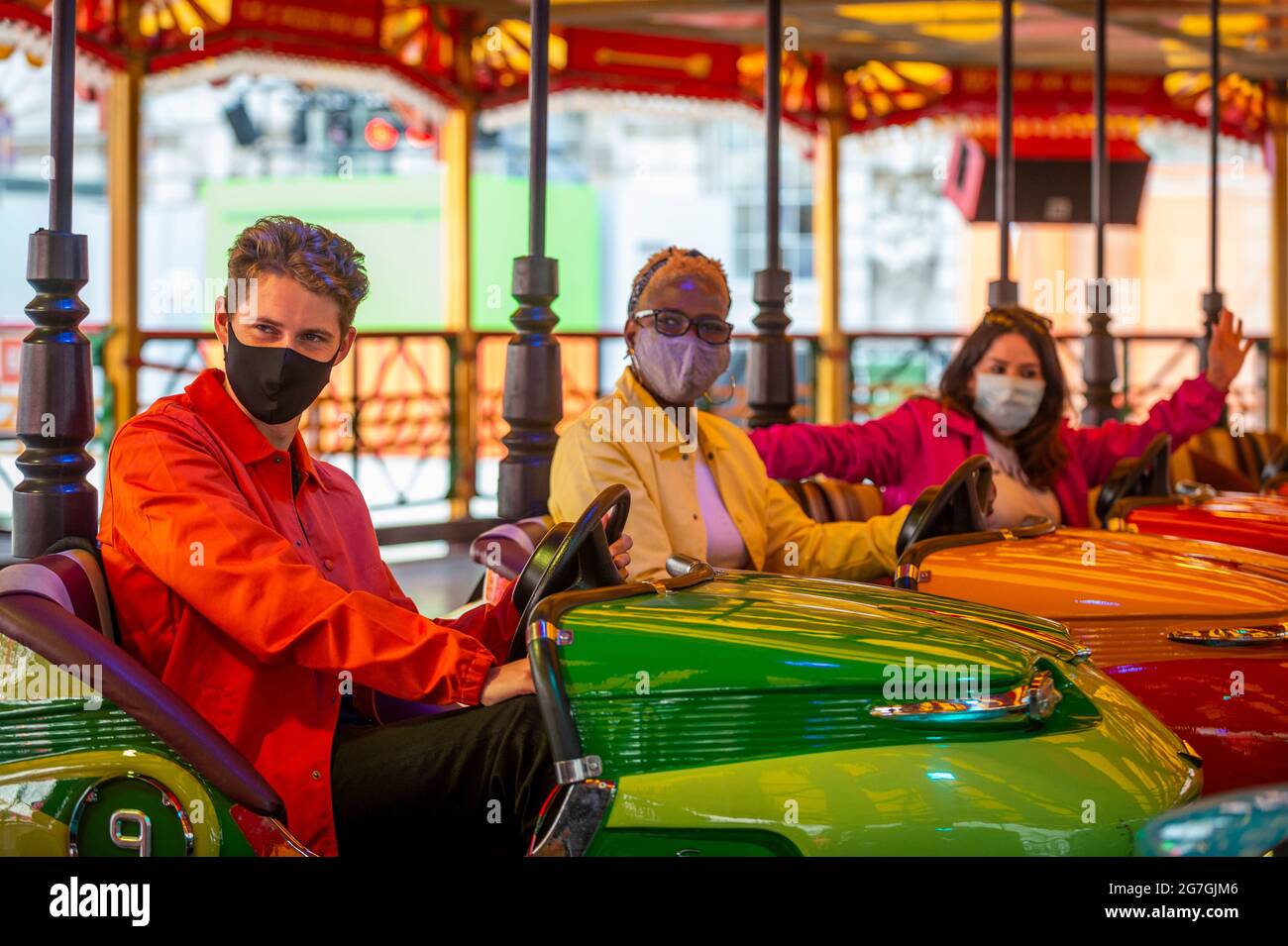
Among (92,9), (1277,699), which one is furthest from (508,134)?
(1277,699)

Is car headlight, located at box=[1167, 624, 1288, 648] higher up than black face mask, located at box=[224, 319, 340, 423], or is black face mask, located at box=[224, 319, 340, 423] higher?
black face mask, located at box=[224, 319, 340, 423]

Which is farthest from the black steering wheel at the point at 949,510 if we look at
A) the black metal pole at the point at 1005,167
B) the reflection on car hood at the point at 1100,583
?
the black metal pole at the point at 1005,167

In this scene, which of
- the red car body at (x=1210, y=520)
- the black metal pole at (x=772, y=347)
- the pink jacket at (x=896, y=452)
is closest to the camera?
the red car body at (x=1210, y=520)

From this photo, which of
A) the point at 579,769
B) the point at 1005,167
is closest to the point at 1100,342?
the point at 1005,167

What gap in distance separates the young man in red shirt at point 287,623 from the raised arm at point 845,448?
58.7 inches

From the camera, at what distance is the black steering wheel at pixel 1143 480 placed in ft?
10.9

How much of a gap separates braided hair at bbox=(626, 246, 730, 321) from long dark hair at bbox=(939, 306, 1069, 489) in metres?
0.80

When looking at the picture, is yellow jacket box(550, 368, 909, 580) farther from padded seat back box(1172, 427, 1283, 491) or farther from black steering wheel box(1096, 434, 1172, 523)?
padded seat back box(1172, 427, 1283, 491)

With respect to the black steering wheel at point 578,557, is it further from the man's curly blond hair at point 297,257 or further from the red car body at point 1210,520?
the red car body at point 1210,520

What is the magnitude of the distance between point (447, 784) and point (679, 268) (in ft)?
4.13

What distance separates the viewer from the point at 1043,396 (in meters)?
3.28

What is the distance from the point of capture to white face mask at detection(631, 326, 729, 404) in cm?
266

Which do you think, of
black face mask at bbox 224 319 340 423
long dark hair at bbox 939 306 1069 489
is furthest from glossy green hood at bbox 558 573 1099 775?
long dark hair at bbox 939 306 1069 489
